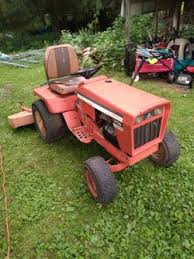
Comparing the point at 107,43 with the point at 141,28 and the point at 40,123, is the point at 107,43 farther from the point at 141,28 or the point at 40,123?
the point at 40,123

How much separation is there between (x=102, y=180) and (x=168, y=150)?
34.9 inches

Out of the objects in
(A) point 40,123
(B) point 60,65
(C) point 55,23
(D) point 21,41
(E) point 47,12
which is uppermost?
(B) point 60,65

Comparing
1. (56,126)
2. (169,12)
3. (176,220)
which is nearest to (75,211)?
(176,220)

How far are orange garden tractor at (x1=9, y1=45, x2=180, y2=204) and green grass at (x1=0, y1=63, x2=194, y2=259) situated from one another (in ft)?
0.67

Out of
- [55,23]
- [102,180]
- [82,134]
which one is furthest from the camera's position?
[55,23]

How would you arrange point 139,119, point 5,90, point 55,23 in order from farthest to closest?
point 55,23
point 5,90
point 139,119

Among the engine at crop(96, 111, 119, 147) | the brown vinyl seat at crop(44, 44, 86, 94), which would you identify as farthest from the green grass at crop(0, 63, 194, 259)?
the brown vinyl seat at crop(44, 44, 86, 94)

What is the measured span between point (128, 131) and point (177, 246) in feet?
3.62

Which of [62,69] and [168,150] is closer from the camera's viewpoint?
[168,150]

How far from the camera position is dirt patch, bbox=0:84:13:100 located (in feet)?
20.8

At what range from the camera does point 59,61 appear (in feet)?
13.9

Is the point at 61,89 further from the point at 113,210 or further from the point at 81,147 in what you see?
the point at 113,210

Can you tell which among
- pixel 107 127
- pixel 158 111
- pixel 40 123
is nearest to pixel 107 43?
pixel 40 123

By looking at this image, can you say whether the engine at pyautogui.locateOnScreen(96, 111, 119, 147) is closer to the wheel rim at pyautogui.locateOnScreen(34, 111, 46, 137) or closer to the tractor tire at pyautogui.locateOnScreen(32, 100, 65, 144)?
the tractor tire at pyautogui.locateOnScreen(32, 100, 65, 144)
